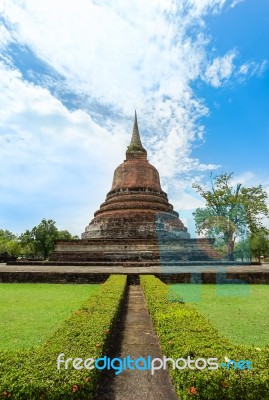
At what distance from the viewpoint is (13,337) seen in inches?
178

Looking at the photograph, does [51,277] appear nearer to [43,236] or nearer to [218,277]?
[218,277]

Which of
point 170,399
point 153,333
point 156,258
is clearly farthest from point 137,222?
point 170,399

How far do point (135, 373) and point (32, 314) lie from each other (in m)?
3.52

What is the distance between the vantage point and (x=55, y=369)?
8.27 feet

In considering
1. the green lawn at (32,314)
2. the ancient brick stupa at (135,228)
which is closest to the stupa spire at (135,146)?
the ancient brick stupa at (135,228)

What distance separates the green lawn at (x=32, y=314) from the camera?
14.6 feet

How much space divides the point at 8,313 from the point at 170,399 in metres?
4.63

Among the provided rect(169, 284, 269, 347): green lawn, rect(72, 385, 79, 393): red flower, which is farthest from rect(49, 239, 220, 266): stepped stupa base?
rect(72, 385, 79, 393): red flower

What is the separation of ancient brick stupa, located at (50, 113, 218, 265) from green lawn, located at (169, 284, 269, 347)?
8.90 meters

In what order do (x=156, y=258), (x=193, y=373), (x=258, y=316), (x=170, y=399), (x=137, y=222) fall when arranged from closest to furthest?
(x=193, y=373) → (x=170, y=399) → (x=258, y=316) → (x=156, y=258) → (x=137, y=222)

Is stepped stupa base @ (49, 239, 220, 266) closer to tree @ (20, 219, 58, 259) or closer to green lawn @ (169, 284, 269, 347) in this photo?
green lawn @ (169, 284, 269, 347)

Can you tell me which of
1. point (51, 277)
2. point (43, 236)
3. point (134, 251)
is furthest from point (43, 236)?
point (51, 277)

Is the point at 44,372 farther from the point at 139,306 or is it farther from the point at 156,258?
the point at 156,258

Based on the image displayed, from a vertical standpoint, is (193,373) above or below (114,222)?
below
